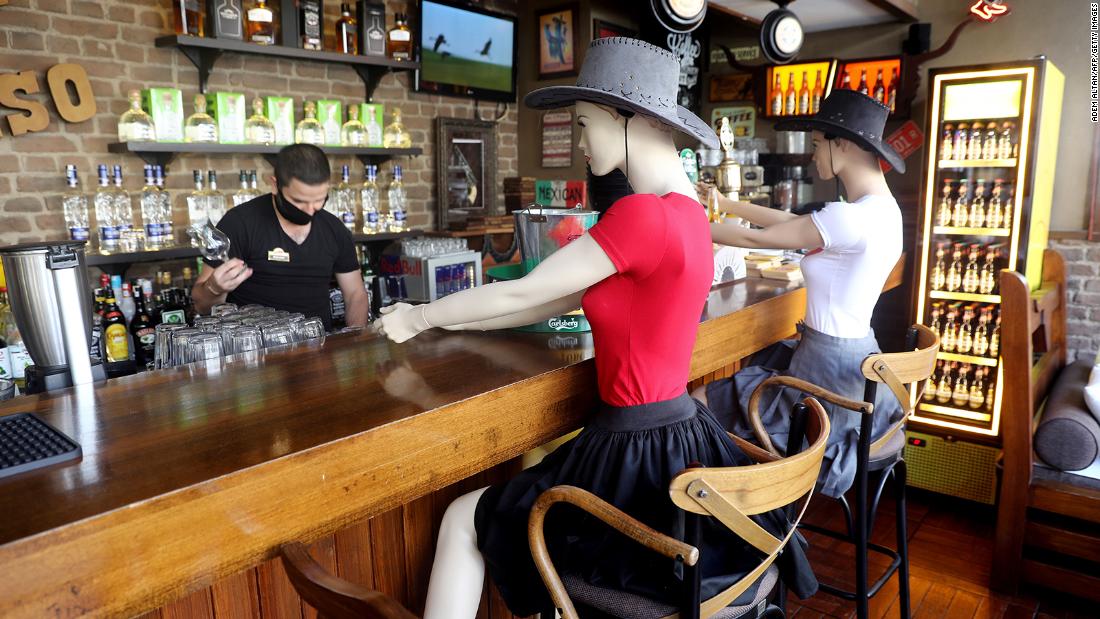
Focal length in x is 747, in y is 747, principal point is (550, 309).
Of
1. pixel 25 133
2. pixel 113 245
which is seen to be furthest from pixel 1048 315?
pixel 25 133

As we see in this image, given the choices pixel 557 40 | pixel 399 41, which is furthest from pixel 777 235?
pixel 557 40

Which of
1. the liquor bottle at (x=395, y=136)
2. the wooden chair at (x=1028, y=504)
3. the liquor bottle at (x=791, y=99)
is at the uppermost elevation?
the liquor bottle at (x=791, y=99)

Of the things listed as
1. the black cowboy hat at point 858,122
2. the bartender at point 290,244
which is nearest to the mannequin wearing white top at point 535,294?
the black cowboy hat at point 858,122

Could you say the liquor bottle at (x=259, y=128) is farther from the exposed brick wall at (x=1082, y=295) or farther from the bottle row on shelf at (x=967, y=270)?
the exposed brick wall at (x=1082, y=295)

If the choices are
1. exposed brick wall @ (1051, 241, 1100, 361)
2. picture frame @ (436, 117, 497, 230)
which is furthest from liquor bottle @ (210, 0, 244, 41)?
exposed brick wall @ (1051, 241, 1100, 361)

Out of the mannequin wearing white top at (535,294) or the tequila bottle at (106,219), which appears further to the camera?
the tequila bottle at (106,219)

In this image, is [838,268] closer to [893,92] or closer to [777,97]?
[893,92]

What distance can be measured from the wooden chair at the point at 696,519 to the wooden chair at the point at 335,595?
404 millimetres

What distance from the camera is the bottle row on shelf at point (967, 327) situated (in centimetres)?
399

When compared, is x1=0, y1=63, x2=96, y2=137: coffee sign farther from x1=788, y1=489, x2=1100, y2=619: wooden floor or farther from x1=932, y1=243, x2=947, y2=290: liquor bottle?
x1=932, y1=243, x2=947, y2=290: liquor bottle

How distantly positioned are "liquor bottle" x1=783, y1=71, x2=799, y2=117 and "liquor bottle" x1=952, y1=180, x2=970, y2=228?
4.72ft

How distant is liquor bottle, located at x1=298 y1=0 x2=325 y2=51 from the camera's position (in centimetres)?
387

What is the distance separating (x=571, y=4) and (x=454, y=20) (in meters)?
0.91

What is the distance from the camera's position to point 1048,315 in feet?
12.4
